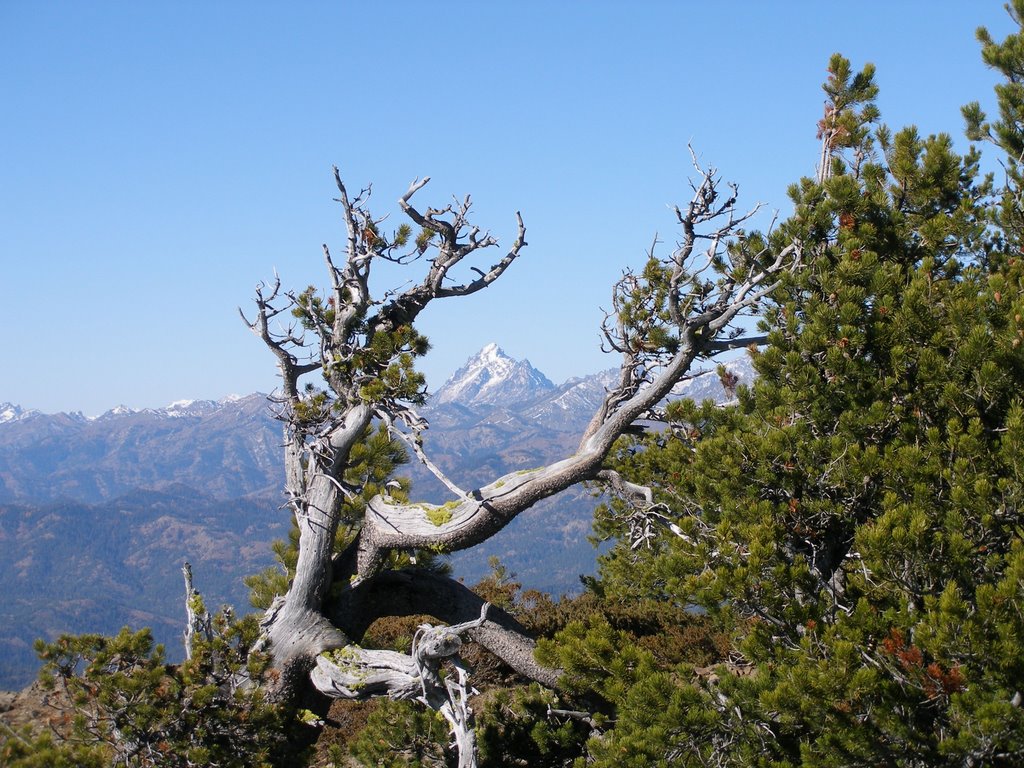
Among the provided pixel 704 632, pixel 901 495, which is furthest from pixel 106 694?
pixel 704 632

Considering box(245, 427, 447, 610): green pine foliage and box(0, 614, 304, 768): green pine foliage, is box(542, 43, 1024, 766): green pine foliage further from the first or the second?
box(245, 427, 447, 610): green pine foliage

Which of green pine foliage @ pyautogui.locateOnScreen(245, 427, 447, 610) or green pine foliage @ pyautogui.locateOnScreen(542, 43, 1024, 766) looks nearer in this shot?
green pine foliage @ pyautogui.locateOnScreen(542, 43, 1024, 766)

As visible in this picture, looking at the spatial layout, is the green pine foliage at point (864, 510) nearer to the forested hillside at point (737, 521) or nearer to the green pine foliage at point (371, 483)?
the forested hillside at point (737, 521)

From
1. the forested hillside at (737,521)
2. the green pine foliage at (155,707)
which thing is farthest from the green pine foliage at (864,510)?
the green pine foliage at (155,707)

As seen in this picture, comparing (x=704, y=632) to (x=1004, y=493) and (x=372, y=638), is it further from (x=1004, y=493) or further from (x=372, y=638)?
(x=1004, y=493)

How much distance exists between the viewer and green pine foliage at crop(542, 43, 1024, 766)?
6.18m

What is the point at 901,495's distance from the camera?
23.3 ft

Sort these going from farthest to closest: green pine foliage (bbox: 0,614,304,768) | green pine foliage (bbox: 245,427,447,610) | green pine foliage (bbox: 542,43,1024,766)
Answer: green pine foliage (bbox: 245,427,447,610) < green pine foliage (bbox: 0,614,304,768) < green pine foliage (bbox: 542,43,1024,766)

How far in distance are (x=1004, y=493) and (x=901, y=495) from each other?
0.85 metres

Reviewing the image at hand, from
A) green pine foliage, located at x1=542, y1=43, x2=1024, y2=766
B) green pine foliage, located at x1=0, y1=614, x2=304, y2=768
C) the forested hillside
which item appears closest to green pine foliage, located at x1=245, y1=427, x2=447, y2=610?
the forested hillside

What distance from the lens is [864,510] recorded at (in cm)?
773

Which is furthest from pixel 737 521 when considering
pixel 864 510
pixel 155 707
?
pixel 155 707

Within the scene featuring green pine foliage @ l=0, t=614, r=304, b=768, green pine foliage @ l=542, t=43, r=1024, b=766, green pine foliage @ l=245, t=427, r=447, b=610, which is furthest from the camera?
green pine foliage @ l=245, t=427, r=447, b=610

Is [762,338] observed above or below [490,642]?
above
